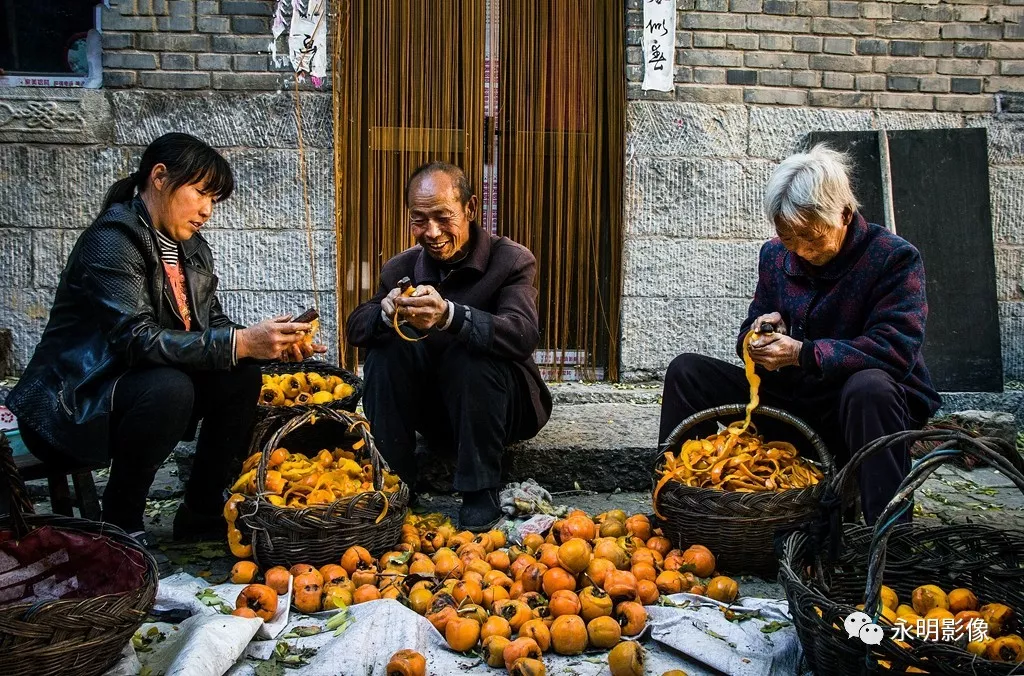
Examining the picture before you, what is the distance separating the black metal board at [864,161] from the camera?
537 cm

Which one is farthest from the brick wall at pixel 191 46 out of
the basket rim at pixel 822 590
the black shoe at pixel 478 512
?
the basket rim at pixel 822 590

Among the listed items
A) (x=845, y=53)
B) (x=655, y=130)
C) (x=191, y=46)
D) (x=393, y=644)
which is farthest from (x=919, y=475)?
(x=191, y=46)

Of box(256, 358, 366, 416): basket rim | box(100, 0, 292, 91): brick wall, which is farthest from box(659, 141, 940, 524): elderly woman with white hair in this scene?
box(100, 0, 292, 91): brick wall

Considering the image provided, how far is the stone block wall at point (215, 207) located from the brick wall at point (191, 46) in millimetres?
77

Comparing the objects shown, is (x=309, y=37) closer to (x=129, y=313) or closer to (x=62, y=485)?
(x=129, y=313)

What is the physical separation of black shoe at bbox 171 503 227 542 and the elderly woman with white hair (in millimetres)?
1807

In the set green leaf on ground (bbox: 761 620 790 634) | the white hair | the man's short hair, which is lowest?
green leaf on ground (bbox: 761 620 790 634)

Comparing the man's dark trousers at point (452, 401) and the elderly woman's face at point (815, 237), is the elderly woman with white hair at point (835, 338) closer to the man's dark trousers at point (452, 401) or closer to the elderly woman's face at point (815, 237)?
the elderly woman's face at point (815, 237)

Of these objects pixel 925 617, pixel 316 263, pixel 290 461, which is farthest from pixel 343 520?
pixel 316 263

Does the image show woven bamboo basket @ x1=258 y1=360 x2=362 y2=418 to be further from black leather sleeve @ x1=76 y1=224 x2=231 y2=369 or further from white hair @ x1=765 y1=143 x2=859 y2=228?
white hair @ x1=765 y1=143 x2=859 y2=228

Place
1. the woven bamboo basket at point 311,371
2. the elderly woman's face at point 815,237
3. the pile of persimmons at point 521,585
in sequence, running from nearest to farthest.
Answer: the pile of persimmons at point 521,585 < the elderly woman's face at point 815,237 < the woven bamboo basket at point 311,371

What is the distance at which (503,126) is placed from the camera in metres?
5.37

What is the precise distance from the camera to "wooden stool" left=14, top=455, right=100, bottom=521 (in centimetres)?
307

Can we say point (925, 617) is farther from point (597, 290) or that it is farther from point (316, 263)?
point (316, 263)
